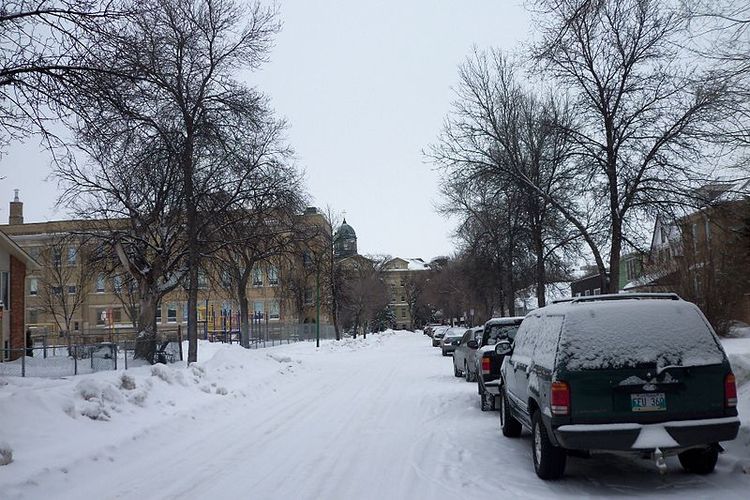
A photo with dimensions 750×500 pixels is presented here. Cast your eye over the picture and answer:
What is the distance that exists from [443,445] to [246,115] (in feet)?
44.9

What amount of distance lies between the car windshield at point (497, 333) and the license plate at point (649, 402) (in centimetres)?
887

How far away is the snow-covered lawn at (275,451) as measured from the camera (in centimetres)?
765

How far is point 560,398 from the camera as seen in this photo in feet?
23.8

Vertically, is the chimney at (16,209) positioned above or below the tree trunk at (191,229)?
above

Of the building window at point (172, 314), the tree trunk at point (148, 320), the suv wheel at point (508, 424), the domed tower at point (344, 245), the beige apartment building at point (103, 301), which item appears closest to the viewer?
the suv wheel at point (508, 424)

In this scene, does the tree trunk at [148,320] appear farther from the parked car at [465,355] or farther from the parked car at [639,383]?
the parked car at [639,383]

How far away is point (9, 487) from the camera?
752 centimetres

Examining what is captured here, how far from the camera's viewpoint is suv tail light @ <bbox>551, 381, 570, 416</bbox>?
721cm

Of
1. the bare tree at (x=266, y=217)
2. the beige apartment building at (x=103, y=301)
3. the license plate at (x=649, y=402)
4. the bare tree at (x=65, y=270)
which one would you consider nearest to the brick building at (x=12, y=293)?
the bare tree at (x=65, y=270)

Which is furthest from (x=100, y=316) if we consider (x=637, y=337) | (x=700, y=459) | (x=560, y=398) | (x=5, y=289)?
(x=637, y=337)

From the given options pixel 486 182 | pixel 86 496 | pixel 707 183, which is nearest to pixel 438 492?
pixel 86 496

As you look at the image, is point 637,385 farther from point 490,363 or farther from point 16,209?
point 16,209

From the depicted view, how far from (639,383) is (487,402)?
7.51 metres

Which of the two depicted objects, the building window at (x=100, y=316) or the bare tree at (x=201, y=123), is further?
the building window at (x=100, y=316)
